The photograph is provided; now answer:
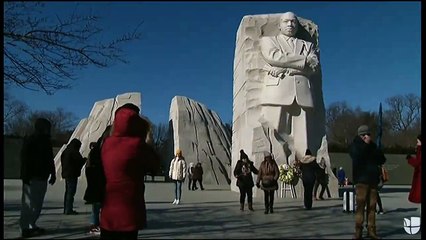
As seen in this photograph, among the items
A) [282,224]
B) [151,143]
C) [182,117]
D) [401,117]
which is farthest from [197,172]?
[401,117]

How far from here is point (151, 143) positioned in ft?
16.8

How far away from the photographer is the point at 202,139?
96.5 feet

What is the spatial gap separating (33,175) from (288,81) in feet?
34.1

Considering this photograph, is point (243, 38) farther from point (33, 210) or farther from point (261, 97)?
point (33, 210)

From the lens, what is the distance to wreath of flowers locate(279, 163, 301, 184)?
15.4 metres

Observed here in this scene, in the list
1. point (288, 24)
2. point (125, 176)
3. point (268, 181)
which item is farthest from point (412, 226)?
point (288, 24)

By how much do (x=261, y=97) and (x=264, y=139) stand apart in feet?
5.04

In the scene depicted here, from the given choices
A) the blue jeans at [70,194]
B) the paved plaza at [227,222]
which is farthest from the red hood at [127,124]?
the blue jeans at [70,194]

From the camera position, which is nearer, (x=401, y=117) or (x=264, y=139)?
(x=264, y=139)

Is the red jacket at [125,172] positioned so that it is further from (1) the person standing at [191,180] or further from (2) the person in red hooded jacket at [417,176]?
(1) the person standing at [191,180]

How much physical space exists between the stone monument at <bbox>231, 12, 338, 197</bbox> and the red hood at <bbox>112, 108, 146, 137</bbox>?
37.3ft

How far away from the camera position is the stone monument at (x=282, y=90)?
1608 centimetres

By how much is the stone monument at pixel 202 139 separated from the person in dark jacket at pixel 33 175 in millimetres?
20457

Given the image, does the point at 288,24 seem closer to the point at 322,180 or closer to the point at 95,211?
the point at 322,180
